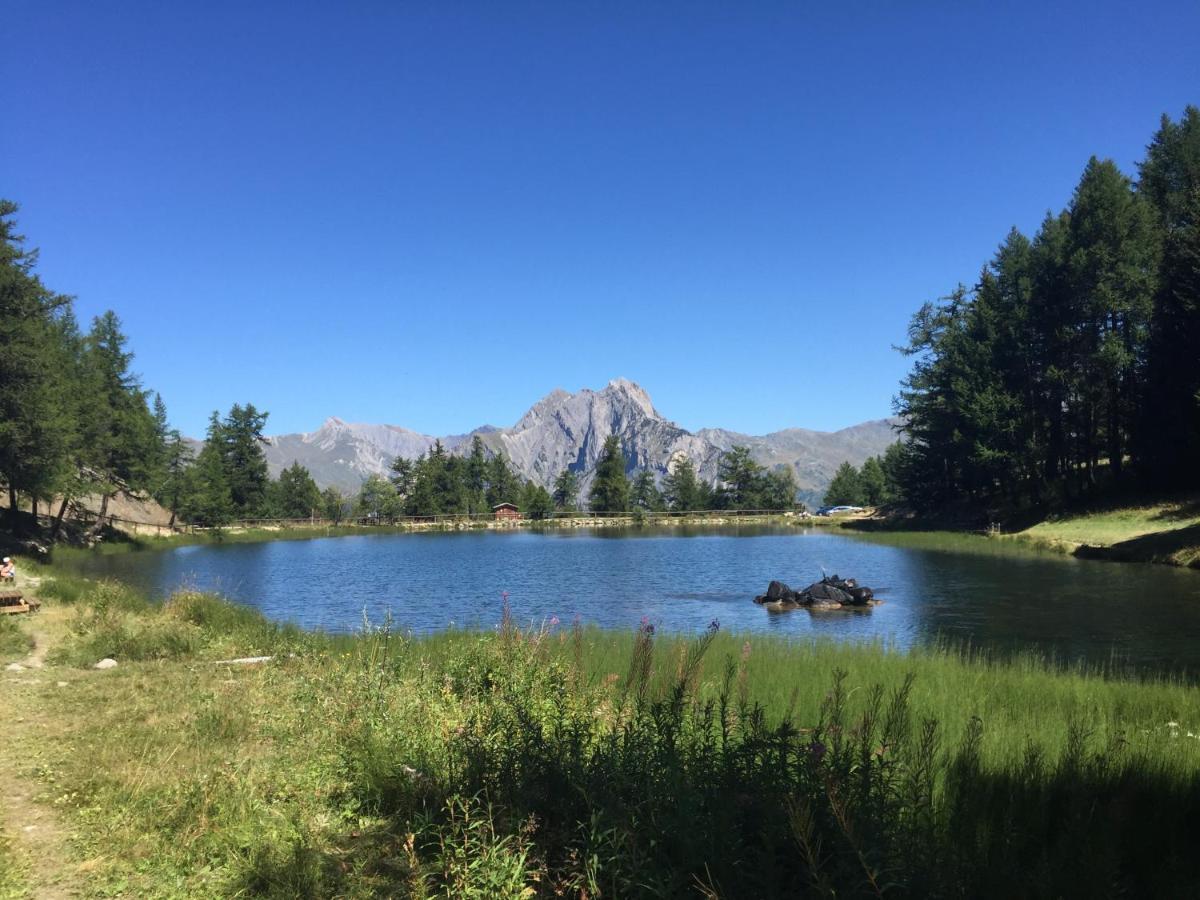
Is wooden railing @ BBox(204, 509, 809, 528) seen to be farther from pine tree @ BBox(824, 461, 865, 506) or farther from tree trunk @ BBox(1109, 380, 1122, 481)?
tree trunk @ BBox(1109, 380, 1122, 481)

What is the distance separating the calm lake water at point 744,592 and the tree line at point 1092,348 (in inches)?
503

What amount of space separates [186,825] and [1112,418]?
64.5 m

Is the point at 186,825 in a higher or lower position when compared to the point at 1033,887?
lower

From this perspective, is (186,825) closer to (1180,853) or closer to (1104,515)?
(1180,853)

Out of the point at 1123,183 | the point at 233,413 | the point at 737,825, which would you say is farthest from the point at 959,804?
the point at 233,413

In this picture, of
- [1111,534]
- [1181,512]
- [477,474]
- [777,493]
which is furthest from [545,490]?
[1181,512]

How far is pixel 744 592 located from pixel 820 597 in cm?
432

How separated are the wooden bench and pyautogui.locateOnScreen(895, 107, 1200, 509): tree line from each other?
50.9 m

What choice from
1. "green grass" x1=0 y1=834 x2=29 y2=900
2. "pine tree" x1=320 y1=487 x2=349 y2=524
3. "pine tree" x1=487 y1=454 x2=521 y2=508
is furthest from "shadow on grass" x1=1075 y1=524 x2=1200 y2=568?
"pine tree" x1=320 y1=487 x2=349 y2=524

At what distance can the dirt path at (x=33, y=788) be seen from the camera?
4.74m

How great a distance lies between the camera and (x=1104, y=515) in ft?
154

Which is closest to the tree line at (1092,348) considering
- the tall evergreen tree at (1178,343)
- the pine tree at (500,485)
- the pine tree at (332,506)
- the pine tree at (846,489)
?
the tall evergreen tree at (1178,343)

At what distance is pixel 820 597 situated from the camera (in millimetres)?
29156

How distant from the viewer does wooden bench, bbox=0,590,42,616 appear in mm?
17078
